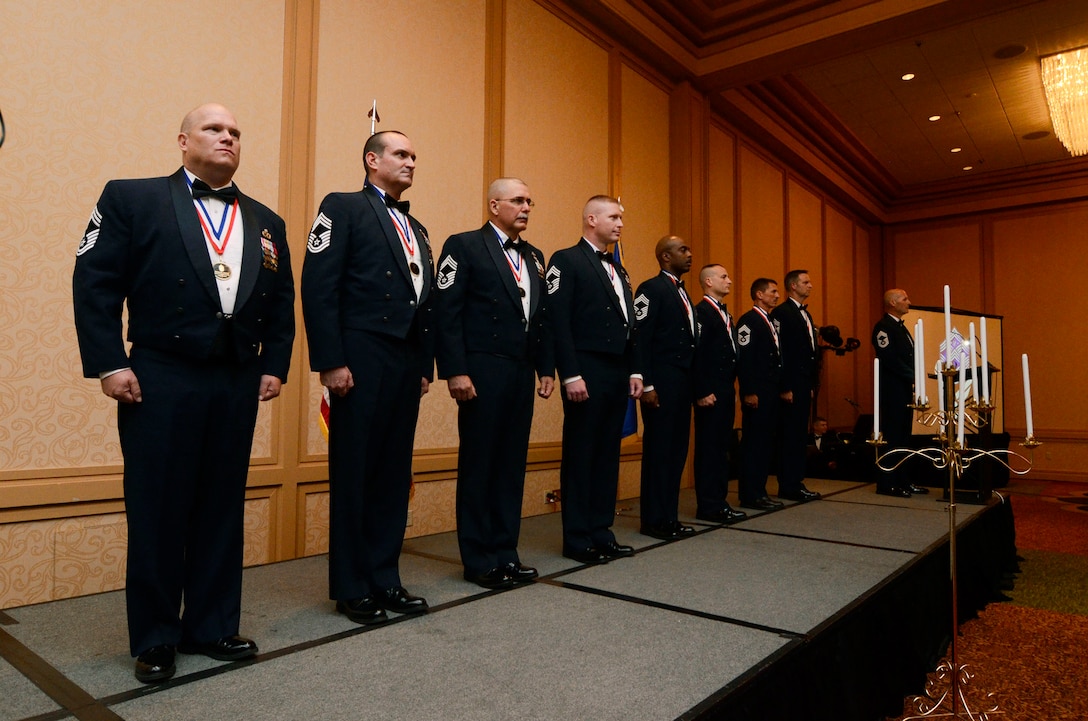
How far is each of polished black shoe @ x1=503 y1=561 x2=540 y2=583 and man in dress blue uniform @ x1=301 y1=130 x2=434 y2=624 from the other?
0.42 metres

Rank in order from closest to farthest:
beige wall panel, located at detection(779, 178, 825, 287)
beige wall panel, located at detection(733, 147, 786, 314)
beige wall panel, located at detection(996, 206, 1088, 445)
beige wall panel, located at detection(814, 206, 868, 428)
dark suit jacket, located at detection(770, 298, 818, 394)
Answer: dark suit jacket, located at detection(770, 298, 818, 394)
beige wall panel, located at detection(733, 147, 786, 314)
beige wall panel, located at detection(779, 178, 825, 287)
beige wall panel, located at detection(814, 206, 868, 428)
beige wall panel, located at detection(996, 206, 1088, 445)

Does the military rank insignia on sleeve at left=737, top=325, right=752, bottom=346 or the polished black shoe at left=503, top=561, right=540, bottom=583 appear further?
the military rank insignia on sleeve at left=737, top=325, right=752, bottom=346

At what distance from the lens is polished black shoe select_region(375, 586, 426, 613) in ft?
7.36

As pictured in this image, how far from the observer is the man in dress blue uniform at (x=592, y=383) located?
306 cm

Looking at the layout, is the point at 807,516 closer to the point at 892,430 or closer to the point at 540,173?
the point at 892,430

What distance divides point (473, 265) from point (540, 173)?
2.08 meters

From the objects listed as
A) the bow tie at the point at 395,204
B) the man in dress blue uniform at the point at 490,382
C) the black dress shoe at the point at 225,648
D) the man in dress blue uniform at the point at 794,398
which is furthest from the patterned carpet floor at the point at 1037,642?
the bow tie at the point at 395,204

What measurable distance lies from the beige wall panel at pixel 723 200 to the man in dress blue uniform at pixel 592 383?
11.4ft

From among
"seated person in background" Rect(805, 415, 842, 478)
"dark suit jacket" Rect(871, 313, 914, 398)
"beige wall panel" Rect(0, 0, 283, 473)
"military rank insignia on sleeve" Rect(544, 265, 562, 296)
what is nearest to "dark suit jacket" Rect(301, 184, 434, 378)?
"military rank insignia on sleeve" Rect(544, 265, 562, 296)

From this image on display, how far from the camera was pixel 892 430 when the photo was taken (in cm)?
545

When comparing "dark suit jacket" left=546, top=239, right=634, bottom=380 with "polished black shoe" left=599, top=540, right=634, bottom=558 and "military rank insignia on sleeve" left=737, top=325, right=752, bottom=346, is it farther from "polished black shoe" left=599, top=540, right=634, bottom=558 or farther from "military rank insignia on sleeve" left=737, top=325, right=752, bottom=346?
"military rank insignia on sleeve" left=737, top=325, right=752, bottom=346

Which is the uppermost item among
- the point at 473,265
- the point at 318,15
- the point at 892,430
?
the point at 318,15

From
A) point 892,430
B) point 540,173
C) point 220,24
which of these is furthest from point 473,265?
point 892,430

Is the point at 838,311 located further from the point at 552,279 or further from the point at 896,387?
the point at 552,279
